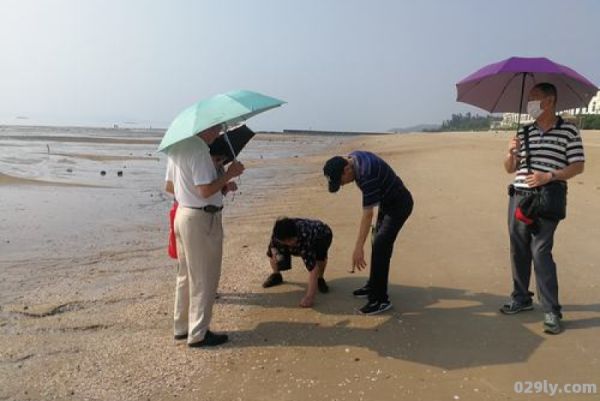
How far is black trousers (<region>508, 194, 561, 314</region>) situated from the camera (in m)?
4.39

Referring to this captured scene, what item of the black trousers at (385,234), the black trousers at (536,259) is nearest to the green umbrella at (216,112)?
the black trousers at (385,234)

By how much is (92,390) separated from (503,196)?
9.71m

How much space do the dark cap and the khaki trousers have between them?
1.03 metres

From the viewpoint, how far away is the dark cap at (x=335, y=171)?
14.0 feet

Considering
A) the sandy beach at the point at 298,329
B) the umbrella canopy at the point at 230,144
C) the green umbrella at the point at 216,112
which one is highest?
the green umbrella at the point at 216,112

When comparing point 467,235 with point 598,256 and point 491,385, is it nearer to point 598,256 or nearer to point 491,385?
point 598,256

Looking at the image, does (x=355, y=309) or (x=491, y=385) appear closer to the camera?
(x=491, y=385)

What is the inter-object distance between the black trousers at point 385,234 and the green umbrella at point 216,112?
151 cm

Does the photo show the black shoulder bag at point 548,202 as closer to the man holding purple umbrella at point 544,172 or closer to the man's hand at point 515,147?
the man holding purple umbrella at point 544,172

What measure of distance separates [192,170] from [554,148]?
318 centimetres

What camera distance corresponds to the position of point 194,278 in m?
4.20

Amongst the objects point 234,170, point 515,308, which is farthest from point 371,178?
point 515,308

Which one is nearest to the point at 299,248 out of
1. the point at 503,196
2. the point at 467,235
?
the point at 467,235

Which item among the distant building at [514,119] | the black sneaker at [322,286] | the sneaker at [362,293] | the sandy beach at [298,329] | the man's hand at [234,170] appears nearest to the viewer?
the sandy beach at [298,329]
